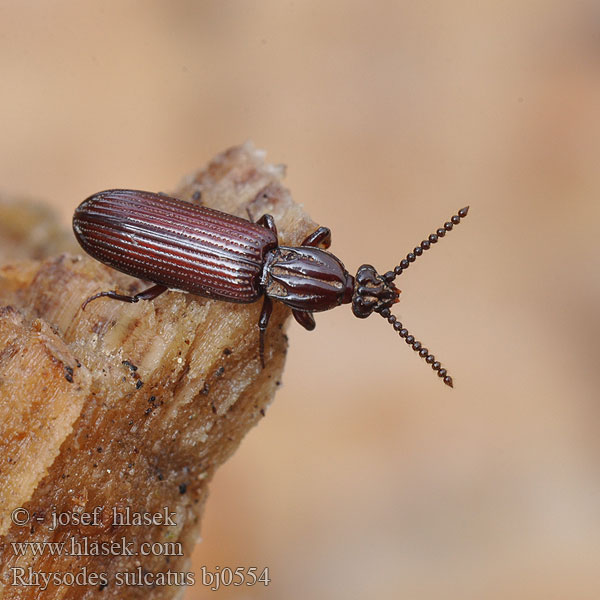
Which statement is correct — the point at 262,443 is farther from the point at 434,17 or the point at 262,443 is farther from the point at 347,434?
the point at 434,17

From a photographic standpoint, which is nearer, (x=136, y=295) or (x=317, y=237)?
(x=136, y=295)

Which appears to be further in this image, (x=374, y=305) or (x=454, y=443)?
(x=454, y=443)

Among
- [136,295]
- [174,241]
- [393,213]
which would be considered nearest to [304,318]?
[174,241]

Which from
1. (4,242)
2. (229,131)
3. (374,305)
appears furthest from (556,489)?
(4,242)

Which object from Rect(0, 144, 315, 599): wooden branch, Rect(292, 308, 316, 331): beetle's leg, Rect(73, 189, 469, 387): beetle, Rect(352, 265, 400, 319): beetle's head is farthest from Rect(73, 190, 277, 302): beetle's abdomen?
Rect(352, 265, 400, 319): beetle's head

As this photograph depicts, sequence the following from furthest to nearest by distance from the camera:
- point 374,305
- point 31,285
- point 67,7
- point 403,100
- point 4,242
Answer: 1. point 403,100
2. point 67,7
3. point 4,242
4. point 374,305
5. point 31,285

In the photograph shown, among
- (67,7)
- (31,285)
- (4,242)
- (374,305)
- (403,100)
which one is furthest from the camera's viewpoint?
(403,100)

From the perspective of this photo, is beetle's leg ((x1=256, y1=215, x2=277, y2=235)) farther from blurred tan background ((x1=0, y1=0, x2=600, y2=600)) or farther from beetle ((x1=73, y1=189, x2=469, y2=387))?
blurred tan background ((x1=0, y1=0, x2=600, y2=600))

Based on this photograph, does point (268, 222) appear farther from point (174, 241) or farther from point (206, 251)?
point (174, 241)
